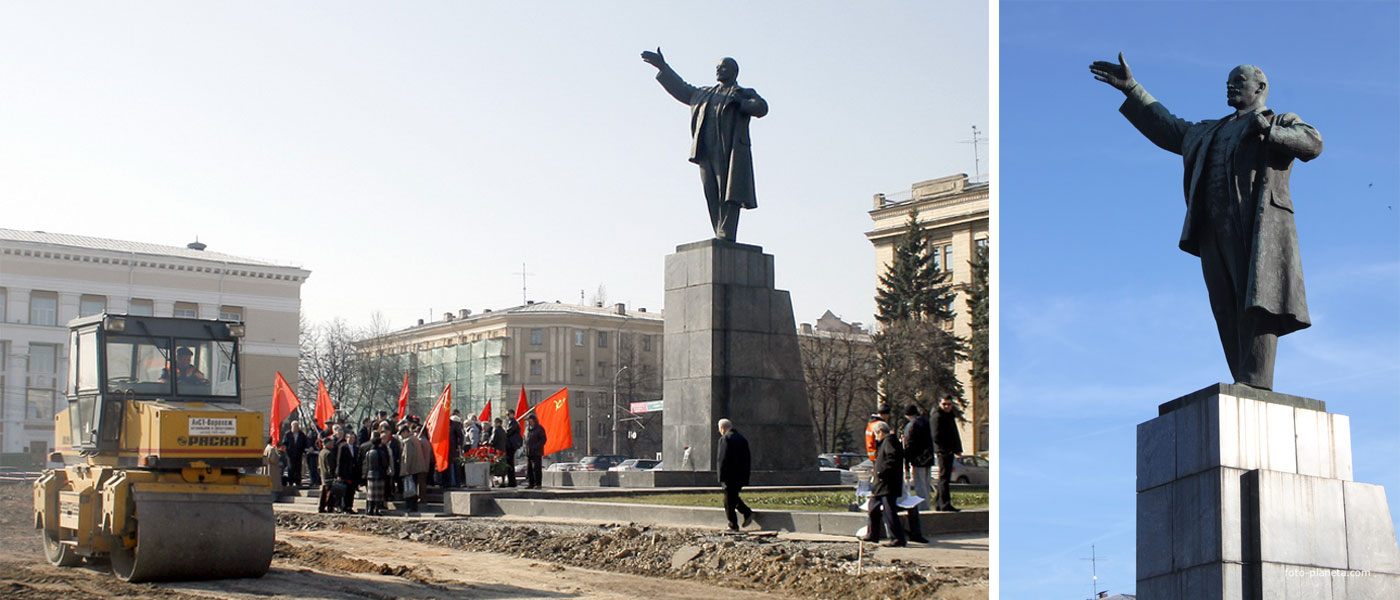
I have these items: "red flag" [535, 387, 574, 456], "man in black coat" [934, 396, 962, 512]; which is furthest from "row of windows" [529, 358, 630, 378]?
"man in black coat" [934, 396, 962, 512]

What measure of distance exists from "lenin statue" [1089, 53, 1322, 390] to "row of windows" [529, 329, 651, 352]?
9081 cm

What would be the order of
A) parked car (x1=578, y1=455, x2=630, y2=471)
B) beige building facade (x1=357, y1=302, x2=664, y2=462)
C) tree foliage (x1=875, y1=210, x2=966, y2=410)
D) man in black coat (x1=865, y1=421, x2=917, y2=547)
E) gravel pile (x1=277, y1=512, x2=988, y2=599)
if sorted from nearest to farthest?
gravel pile (x1=277, y1=512, x2=988, y2=599) < man in black coat (x1=865, y1=421, x2=917, y2=547) < parked car (x1=578, y1=455, x2=630, y2=471) < tree foliage (x1=875, y1=210, x2=966, y2=410) < beige building facade (x1=357, y1=302, x2=664, y2=462)

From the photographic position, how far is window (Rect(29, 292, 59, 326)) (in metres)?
49.5

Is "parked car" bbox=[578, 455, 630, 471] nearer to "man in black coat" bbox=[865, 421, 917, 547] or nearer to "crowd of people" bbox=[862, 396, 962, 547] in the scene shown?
"crowd of people" bbox=[862, 396, 962, 547]

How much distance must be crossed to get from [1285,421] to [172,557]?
10.4m

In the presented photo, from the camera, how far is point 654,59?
77.0ft

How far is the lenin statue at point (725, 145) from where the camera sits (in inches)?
904

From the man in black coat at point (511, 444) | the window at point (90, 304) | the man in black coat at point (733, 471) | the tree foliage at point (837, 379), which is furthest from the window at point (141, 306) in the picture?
the man in black coat at point (733, 471)

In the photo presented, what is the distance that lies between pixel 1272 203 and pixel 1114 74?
72.1 inches

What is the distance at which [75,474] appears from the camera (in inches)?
597

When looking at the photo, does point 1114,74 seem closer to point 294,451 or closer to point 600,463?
point 294,451

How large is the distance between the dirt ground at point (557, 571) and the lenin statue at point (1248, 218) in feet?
10.4

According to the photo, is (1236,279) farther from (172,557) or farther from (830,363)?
(830,363)

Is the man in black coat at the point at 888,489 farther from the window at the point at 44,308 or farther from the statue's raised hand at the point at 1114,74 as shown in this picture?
the window at the point at 44,308
